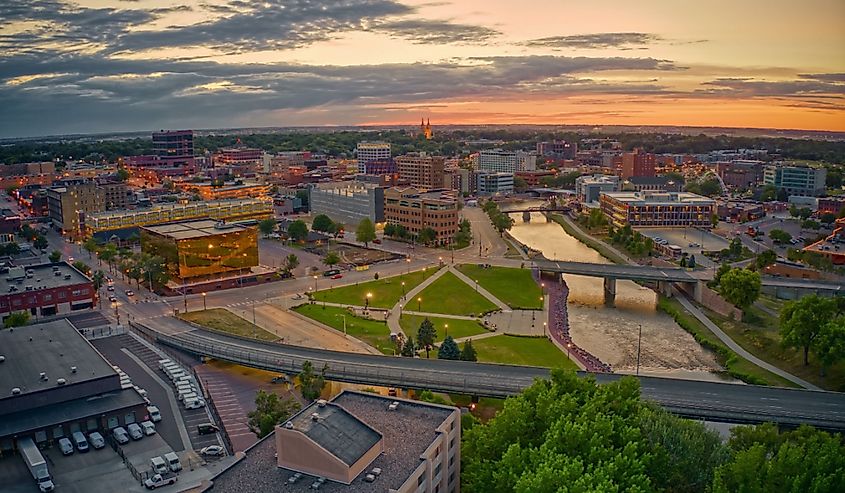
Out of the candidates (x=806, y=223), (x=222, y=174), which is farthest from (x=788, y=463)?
(x=222, y=174)

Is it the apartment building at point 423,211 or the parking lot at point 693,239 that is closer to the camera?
the parking lot at point 693,239

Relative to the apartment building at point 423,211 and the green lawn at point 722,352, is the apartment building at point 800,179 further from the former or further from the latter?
the green lawn at point 722,352

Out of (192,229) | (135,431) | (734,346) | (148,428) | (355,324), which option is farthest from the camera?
(192,229)

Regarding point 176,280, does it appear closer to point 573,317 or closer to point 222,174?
point 573,317

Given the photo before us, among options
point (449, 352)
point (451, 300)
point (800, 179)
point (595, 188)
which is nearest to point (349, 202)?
point (451, 300)

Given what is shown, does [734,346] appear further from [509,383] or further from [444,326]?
[509,383]

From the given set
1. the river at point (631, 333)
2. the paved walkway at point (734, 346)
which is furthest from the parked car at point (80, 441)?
the paved walkway at point (734, 346)
